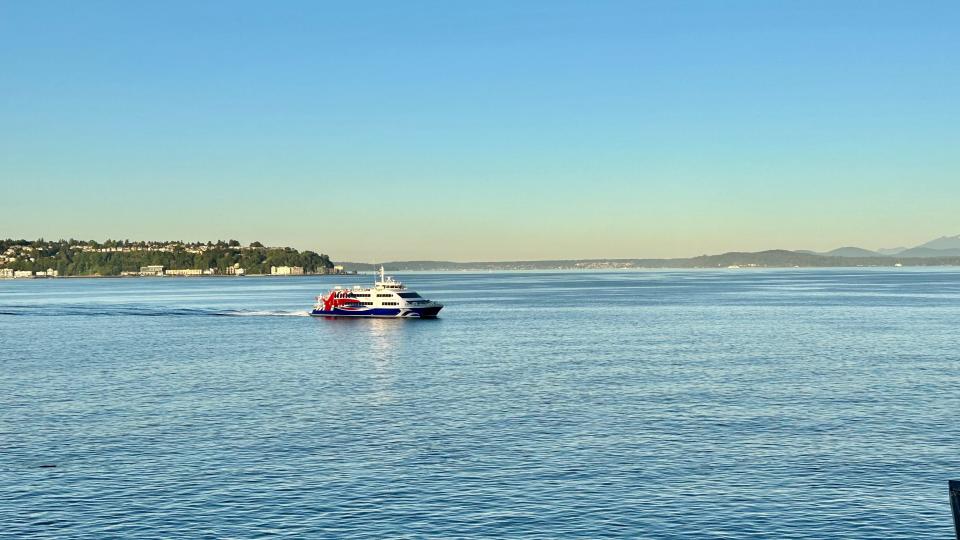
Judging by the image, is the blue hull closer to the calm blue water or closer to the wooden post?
the calm blue water

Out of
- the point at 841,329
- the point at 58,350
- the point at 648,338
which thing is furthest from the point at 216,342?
the point at 841,329

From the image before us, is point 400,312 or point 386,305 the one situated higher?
point 386,305

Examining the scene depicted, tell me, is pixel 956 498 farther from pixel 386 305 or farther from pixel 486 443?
pixel 386 305

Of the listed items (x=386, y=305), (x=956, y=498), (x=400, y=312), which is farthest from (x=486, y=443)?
(x=386, y=305)

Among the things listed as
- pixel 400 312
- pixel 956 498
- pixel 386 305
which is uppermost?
pixel 386 305

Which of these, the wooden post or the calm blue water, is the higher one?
the wooden post

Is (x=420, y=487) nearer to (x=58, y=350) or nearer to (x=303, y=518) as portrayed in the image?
(x=303, y=518)

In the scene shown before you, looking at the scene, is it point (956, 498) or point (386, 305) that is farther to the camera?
point (386, 305)

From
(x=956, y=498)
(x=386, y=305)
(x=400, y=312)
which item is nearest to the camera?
(x=956, y=498)

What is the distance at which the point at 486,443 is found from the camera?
196ft

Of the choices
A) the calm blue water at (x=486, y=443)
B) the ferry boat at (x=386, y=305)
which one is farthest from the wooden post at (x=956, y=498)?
the ferry boat at (x=386, y=305)

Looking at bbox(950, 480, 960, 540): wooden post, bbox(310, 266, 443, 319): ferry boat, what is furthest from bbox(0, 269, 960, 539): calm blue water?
bbox(310, 266, 443, 319): ferry boat

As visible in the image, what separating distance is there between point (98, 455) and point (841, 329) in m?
121

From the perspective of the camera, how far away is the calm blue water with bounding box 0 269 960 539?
43969 mm
